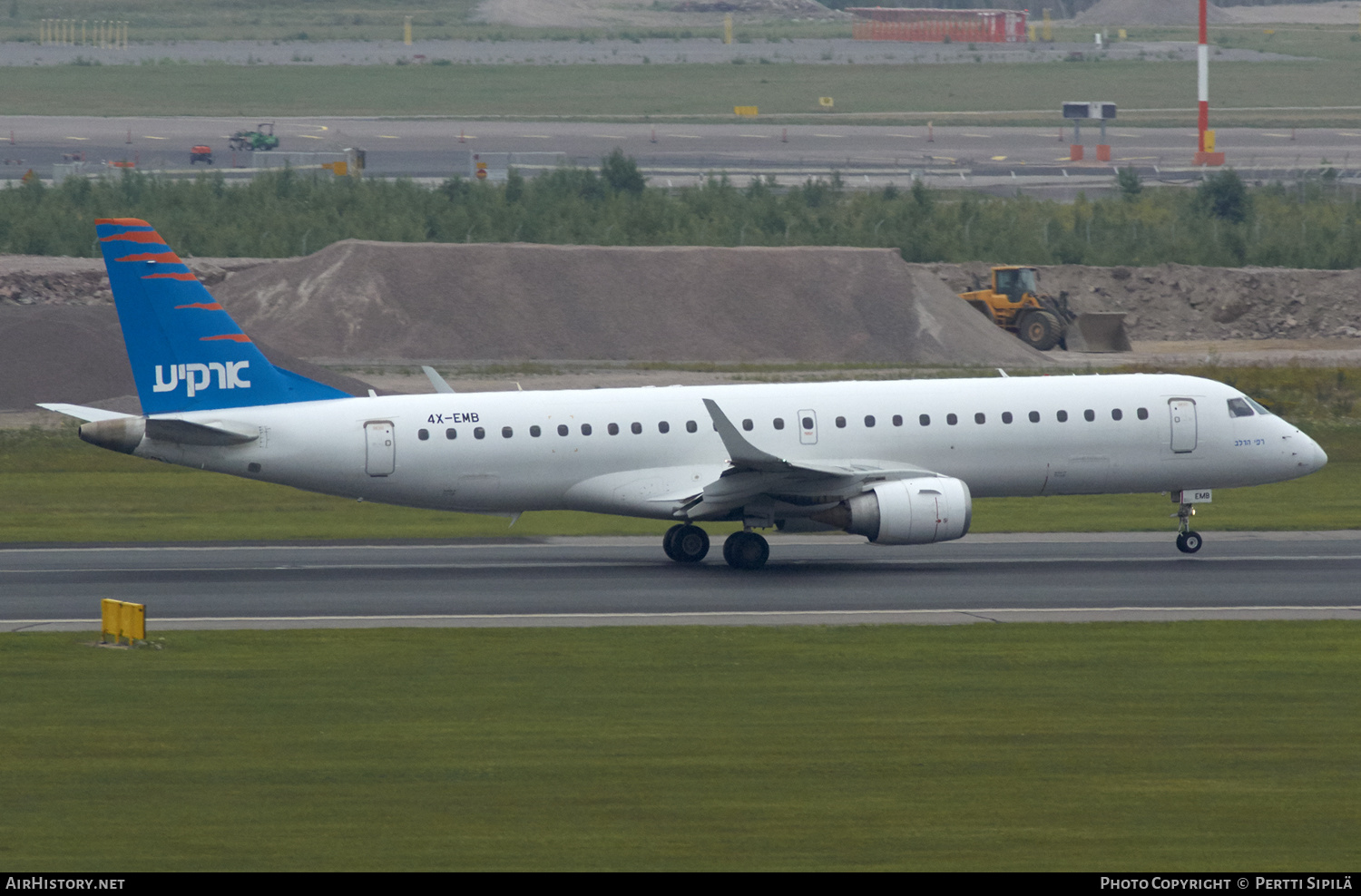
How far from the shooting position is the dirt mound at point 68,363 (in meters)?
58.9

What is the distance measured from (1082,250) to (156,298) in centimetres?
5674

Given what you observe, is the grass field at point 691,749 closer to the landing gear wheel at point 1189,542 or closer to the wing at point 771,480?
the wing at point 771,480

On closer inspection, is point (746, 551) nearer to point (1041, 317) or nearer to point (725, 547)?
point (725, 547)

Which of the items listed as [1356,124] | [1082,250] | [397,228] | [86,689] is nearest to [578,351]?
[397,228]

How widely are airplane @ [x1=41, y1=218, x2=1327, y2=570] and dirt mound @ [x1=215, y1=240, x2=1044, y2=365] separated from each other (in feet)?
106

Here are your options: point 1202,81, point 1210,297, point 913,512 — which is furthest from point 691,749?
point 1202,81

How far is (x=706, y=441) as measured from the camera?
1414 inches

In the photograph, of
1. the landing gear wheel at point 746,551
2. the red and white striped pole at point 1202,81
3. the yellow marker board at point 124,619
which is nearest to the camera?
the yellow marker board at point 124,619

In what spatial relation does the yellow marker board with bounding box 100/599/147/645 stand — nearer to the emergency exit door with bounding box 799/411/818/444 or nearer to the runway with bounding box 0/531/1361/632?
the runway with bounding box 0/531/1361/632

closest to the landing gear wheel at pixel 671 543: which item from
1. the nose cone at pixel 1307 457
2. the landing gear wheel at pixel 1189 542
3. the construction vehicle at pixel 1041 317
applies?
the landing gear wheel at pixel 1189 542

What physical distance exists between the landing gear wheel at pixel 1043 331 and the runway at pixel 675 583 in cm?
3284

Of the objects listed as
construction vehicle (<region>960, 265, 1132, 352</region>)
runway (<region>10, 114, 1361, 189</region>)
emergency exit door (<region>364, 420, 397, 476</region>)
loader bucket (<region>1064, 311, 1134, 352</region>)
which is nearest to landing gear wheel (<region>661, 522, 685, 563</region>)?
emergency exit door (<region>364, 420, 397, 476</region>)

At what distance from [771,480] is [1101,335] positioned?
136ft

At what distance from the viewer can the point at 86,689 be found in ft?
81.1
